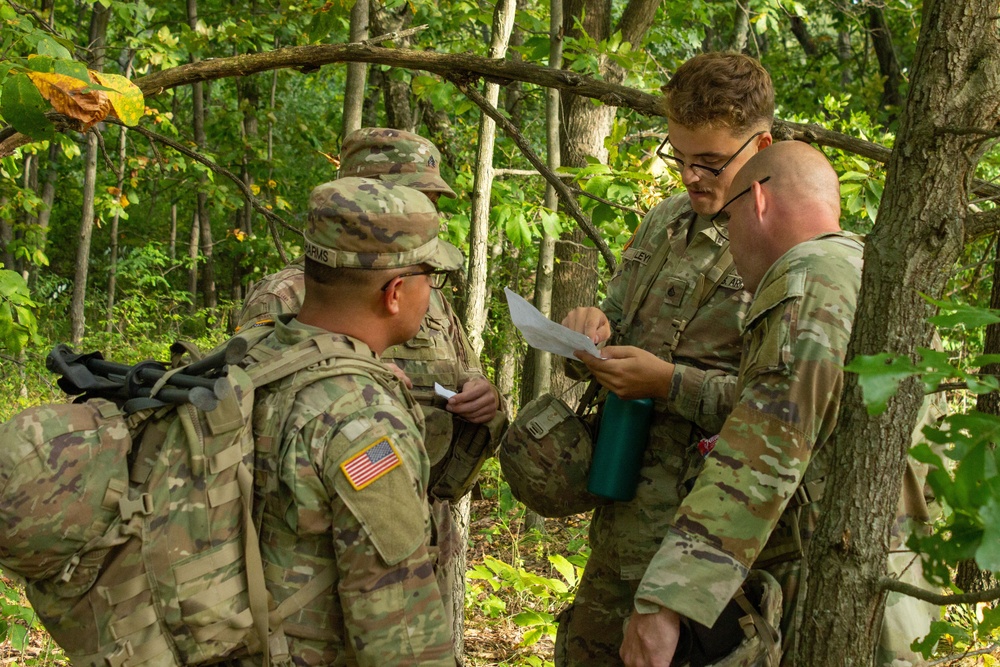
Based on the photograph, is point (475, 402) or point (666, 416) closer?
point (666, 416)

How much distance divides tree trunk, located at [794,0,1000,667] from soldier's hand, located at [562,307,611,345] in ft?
3.46

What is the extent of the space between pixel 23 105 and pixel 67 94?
0.17m

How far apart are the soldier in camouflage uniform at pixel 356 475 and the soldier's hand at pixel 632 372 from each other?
596mm

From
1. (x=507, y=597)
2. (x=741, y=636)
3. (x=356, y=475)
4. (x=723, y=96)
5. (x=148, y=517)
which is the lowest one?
(x=507, y=597)

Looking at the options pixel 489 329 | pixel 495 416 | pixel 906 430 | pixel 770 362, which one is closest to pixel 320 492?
pixel 770 362

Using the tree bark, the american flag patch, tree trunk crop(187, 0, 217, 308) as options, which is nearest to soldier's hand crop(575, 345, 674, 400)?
the american flag patch

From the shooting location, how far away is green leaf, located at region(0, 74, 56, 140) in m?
2.15

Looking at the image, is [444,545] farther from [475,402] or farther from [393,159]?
[393,159]

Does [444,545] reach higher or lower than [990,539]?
lower

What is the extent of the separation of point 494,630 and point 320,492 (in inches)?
133

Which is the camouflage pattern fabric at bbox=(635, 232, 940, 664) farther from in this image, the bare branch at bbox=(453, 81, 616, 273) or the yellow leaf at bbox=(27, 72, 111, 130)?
the yellow leaf at bbox=(27, 72, 111, 130)

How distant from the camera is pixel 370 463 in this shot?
5.41 feet

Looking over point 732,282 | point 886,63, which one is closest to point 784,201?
point 732,282

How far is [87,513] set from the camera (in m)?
1.56
